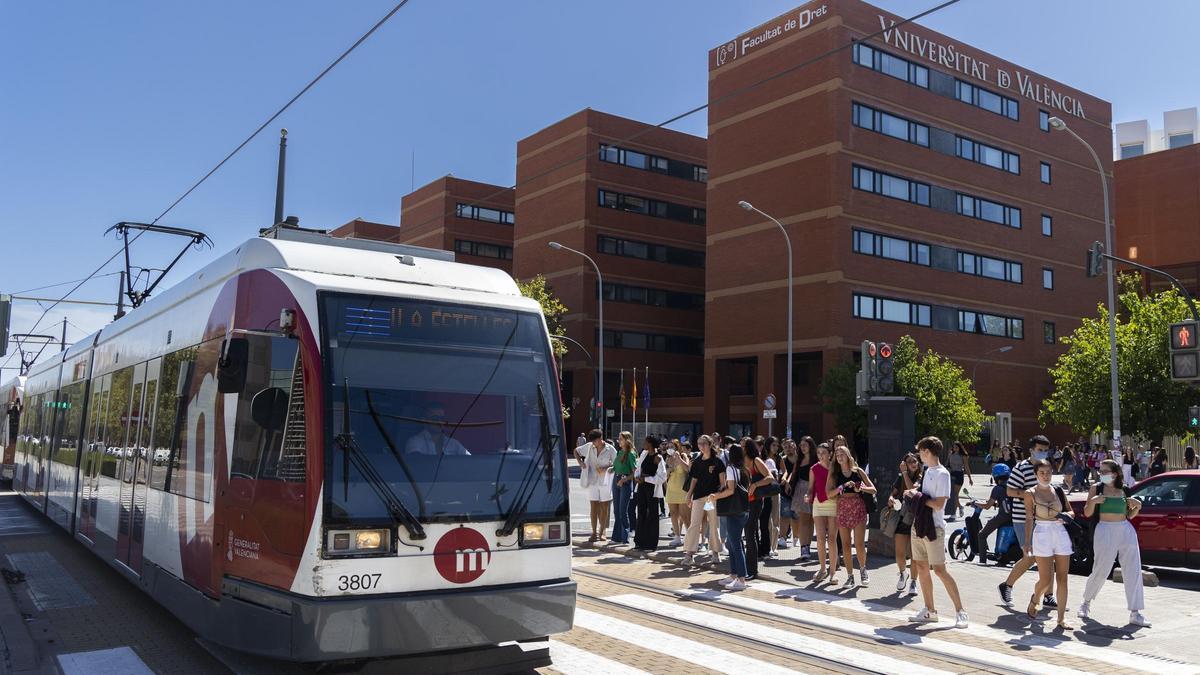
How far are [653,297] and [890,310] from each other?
732 inches

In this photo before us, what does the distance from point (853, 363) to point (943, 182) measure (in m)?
13.1

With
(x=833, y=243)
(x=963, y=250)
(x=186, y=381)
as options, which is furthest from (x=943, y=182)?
(x=186, y=381)

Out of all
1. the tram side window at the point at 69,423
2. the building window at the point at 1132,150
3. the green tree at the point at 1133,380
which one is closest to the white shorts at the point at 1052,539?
the tram side window at the point at 69,423

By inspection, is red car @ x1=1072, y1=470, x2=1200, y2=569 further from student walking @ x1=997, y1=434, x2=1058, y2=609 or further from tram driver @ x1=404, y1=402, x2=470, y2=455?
tram driver @ x1=404, y1=402, x2=470, y2=455

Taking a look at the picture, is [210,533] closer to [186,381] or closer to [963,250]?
[186,381]

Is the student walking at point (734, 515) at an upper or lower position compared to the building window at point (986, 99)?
lower

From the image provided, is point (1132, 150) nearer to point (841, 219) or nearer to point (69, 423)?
point (841, 219)

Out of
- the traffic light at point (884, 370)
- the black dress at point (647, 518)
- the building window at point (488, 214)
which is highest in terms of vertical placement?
the building window at point (488, 214)

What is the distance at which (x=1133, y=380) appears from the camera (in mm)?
37812

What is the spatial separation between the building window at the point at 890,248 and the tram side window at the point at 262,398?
1616 inches

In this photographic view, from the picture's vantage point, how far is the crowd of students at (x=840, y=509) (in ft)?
30.9

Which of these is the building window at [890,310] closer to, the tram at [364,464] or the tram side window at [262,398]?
the tram at [364,464]

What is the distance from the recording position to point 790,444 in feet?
48.6

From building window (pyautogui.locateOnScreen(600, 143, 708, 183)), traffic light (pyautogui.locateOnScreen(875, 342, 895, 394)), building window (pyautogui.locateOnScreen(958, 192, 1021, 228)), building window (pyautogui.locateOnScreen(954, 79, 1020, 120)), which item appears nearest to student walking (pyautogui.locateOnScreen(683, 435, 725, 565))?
traffic light (pyautogui.locateOnScreen(875, 342, 895, 394))
